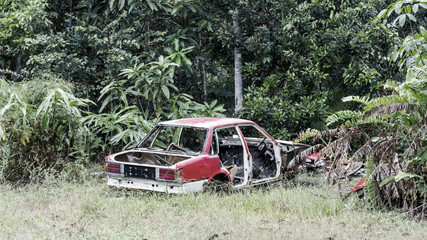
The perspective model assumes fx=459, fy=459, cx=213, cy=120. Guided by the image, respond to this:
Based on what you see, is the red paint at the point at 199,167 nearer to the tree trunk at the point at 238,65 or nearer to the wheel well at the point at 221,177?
the wheel well at the point at 221,177

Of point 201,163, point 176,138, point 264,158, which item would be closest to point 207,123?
point 201,163

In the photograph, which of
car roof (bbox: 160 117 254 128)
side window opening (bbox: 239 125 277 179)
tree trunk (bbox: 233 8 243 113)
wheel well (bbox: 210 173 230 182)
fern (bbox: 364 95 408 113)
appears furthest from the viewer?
tree trunk (bbox: 233 8 243 113)

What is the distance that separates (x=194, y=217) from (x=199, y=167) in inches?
41.8

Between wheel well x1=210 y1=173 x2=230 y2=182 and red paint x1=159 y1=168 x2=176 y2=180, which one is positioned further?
wheel well x1=210 y1=173 x2=230 y2=182

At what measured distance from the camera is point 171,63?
1028 centimetres

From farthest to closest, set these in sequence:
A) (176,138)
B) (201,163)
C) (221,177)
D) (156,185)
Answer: (176,138), (221,177), (201,163), (156,185)

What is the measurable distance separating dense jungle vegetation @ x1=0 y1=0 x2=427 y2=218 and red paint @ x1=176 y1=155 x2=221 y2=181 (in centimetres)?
280

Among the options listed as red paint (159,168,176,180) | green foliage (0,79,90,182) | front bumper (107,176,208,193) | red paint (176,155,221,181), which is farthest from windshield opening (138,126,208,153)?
green foliage (0,79,90,182)

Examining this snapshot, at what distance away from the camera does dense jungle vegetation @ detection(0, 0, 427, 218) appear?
30.0 ft

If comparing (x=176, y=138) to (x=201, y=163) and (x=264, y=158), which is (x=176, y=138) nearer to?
(x=264, y=158)

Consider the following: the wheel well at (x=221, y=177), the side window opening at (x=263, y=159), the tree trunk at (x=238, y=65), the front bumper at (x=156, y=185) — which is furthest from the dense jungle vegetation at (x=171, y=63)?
the wheel well at (x=221, y=177)

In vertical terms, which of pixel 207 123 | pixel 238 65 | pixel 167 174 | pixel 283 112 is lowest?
pixel 167 174

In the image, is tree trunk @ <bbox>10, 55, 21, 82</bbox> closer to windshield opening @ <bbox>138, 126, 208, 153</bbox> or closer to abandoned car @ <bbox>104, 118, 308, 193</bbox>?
windshield opening @ <bbox>138, 126, 208, 153</bbox>

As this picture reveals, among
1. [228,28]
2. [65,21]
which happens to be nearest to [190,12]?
[228,28]
